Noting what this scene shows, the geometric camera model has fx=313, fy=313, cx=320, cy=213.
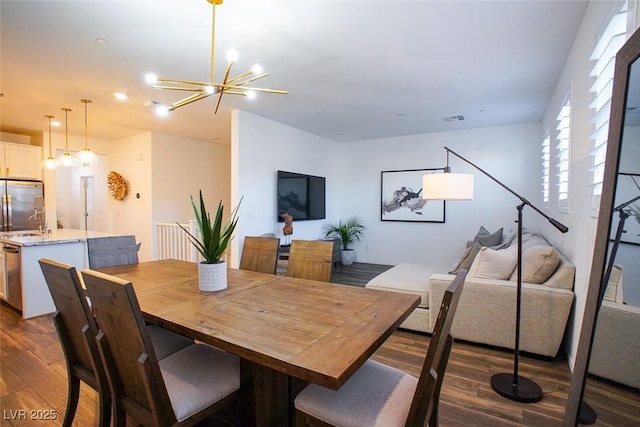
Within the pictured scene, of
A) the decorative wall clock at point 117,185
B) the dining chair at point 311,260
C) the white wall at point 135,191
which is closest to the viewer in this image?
the dining chair at point 311,260

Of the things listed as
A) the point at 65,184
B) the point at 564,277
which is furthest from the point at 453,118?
the point at 65,184

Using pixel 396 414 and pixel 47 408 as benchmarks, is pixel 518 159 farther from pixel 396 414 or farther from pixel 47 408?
pixel 47 408

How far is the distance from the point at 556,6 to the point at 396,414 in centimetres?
279

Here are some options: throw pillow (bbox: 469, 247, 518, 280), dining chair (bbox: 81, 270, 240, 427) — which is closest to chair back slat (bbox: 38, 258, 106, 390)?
dining chair (bbox: 81, 270, 240, 427)

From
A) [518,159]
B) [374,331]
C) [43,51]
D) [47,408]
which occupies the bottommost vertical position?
[47,408]

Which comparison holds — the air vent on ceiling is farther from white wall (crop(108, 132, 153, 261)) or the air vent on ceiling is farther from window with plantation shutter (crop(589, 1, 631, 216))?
white wall (crop(108, 132, 153, 261))

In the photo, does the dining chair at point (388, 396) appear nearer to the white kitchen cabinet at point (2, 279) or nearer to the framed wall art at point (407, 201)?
the white kitchen cabinet at point (2, 279)

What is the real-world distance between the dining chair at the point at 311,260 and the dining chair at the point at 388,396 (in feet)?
3.12

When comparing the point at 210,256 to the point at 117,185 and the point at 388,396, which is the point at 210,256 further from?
the point at 117,185

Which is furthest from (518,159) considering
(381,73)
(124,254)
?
(124,254)

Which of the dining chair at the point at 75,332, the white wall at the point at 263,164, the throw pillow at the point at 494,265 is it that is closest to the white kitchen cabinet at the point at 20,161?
the white wall at the point at 263,164

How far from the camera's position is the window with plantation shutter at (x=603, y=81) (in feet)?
5.22

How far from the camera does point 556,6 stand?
219cm

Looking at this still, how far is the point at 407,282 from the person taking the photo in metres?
3.27
